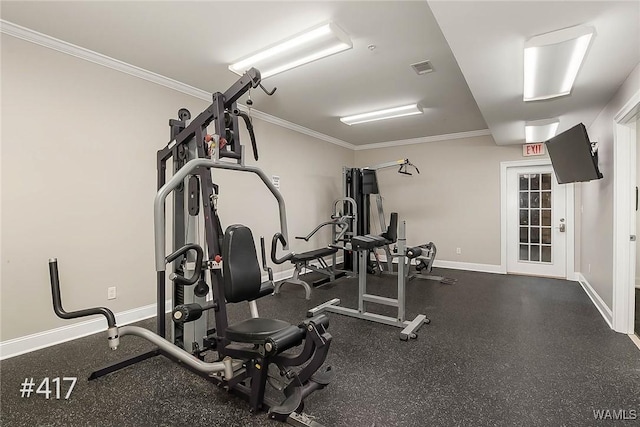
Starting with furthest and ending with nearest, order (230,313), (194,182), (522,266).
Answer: (522,266)
(230,313)
(194,182)

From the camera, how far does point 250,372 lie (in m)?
1.92

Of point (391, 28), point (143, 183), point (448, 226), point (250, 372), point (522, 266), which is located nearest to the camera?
point (250, 372)

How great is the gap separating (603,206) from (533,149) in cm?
215

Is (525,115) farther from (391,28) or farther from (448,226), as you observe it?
(448,226)

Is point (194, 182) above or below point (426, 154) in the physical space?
below

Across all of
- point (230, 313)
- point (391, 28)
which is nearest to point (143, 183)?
point (230, 313)

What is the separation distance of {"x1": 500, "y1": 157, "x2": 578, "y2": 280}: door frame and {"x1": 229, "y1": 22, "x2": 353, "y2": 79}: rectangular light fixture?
14.0ft

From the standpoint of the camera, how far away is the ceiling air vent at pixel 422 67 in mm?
2995

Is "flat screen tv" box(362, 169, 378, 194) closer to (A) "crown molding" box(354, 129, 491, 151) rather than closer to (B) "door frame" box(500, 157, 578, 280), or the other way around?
(A) "crown molding" box(354, 129, 491, 151)

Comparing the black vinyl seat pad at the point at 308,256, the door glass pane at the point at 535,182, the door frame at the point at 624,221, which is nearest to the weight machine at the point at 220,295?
the black vinyl seat pad at the point at 308,256

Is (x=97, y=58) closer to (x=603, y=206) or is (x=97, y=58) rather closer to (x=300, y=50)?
(x=300, y=50)

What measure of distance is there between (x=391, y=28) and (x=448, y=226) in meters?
4.36

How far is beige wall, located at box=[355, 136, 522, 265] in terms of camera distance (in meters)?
5.61

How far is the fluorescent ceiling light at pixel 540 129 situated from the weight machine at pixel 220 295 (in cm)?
378
